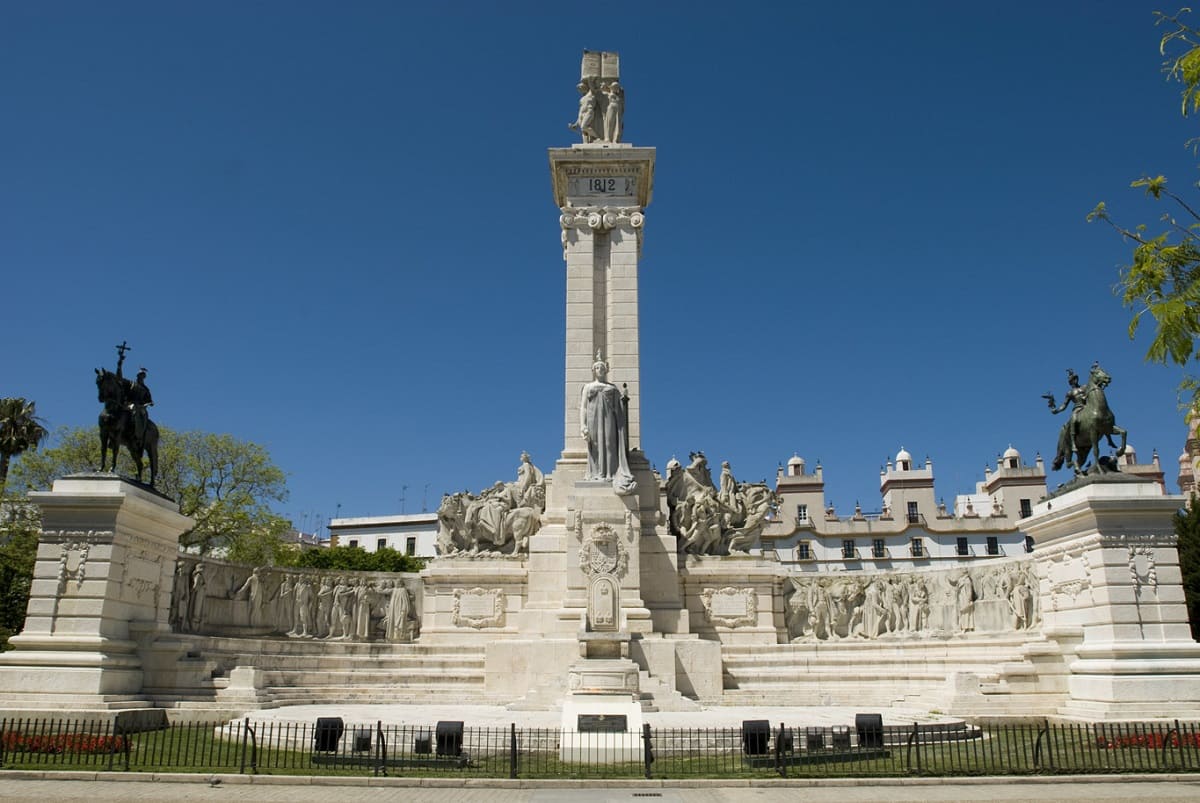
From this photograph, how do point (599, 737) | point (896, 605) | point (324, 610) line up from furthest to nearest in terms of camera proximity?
point (324, 610), point (896, 605), point (599, 737)

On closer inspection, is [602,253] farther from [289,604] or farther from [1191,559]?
[1191,559]

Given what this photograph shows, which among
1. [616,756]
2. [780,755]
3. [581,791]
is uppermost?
[780,755]

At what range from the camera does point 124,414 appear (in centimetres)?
2002

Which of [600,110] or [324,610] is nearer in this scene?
[324,610]

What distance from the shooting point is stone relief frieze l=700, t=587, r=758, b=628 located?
80.5ft

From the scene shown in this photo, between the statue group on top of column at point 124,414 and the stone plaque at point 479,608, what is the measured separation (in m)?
8.51

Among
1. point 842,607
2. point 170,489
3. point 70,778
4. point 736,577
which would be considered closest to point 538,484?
point 736,577

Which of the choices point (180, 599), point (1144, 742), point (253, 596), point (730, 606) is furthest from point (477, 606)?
point (1144, 742)

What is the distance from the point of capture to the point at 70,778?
1191 cm

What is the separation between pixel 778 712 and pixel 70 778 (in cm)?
1282

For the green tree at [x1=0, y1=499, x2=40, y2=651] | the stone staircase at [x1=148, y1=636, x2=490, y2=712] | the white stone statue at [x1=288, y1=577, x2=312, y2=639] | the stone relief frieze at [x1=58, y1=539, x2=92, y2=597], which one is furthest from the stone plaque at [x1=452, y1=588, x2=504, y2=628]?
the green tree at [x1=0, y1=499, x2=40, y2=651]

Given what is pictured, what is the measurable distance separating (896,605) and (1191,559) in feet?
51.9

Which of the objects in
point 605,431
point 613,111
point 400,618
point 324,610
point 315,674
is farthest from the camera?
point 613,111

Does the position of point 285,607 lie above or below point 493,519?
below
